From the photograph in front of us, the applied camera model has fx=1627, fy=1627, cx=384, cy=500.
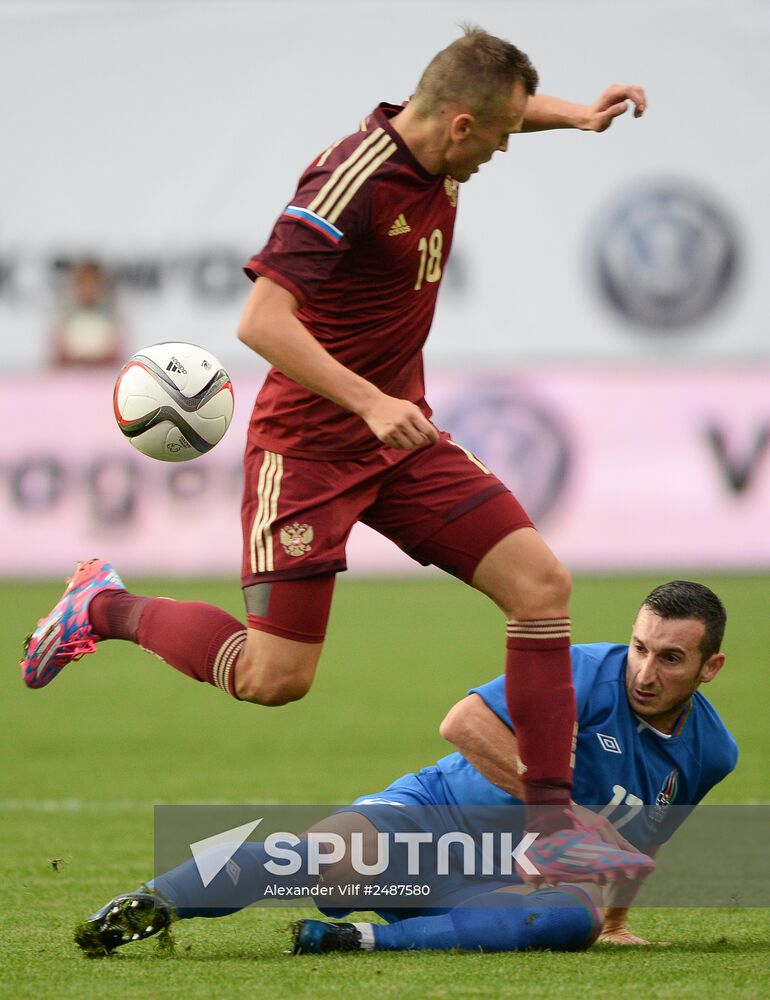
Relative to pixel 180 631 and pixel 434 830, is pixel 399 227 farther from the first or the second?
pixel 434 830

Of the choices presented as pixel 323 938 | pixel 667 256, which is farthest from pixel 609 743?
pixel 667 256

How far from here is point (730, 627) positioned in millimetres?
12648

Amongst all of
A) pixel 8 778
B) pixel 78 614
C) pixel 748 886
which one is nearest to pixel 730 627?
pixel 8 778

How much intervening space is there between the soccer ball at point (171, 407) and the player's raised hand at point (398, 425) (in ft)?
3.39

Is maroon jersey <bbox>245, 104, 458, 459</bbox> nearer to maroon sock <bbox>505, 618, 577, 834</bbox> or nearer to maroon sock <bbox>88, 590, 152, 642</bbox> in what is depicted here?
maroon sock <bbox>88, 590, 152, 642</bbox>

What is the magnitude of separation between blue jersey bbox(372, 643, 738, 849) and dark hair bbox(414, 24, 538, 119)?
1504mm

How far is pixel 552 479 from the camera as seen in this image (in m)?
16.7

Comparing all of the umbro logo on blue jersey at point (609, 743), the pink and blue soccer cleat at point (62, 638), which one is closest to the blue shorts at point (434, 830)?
the umbro logo on blue jersey at point (609, 743)

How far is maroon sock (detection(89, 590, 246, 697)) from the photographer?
456 cm

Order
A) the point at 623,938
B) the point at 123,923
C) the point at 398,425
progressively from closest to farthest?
the point at 123,923, the point at 398,425, the point at 623,938

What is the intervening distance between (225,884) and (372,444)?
131 centimetres

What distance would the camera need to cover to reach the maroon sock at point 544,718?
4113 mm

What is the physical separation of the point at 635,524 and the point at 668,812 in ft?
41.5

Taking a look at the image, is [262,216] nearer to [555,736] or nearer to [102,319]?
[102,319]
